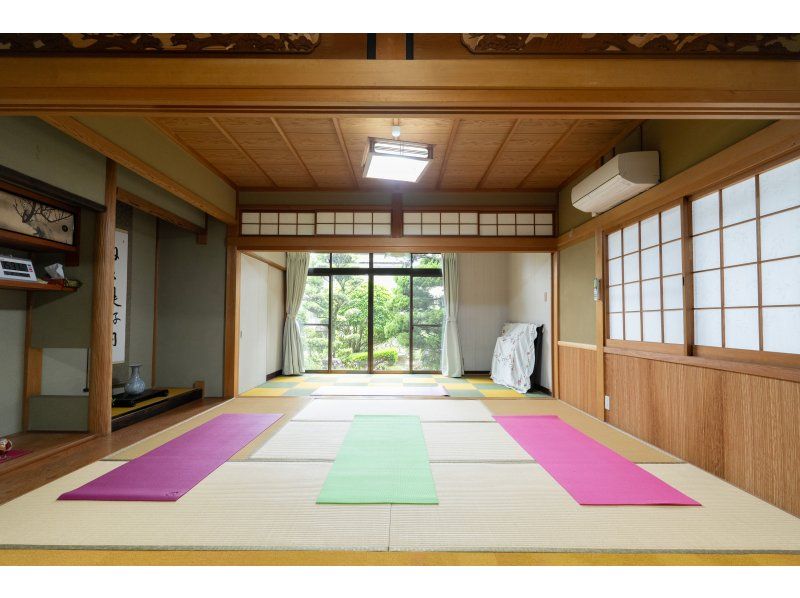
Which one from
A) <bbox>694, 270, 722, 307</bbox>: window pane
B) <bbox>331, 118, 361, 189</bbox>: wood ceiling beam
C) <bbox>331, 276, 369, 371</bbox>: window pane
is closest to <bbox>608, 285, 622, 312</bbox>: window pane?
<bbox>694, 270, 722, 307</bbox>: window pane

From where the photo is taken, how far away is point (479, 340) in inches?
314

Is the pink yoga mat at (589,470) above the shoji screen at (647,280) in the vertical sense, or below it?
below

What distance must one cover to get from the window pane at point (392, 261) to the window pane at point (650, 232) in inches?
188

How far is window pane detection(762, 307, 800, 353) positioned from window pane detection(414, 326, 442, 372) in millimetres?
5807

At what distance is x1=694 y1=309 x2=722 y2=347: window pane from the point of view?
9.41ft

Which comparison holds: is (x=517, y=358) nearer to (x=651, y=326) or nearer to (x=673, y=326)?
(x=651, y=326)

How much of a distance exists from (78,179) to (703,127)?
442 centimetres

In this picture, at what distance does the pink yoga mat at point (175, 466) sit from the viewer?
7.72 feet

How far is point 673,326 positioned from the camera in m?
3.31

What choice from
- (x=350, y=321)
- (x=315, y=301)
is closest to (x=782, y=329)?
(x=350, y=321)

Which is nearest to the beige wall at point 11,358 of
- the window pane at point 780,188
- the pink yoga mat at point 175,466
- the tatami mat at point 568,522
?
the pink yoga mat at point 175,466

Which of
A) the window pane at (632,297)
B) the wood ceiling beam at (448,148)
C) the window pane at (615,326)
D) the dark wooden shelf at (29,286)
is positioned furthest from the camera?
the window pane at (615,326)

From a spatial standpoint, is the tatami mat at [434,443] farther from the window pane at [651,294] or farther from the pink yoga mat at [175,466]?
the window pane at [651,294]

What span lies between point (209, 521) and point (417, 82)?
7.30ft
